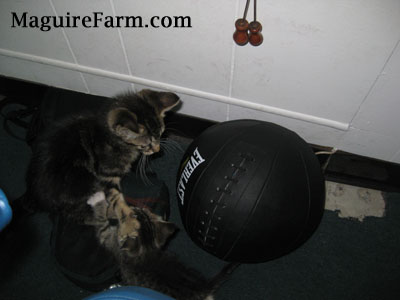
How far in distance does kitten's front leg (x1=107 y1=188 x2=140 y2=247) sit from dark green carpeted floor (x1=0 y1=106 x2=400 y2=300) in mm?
370

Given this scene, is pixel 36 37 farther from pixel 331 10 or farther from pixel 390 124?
pixel 390 124

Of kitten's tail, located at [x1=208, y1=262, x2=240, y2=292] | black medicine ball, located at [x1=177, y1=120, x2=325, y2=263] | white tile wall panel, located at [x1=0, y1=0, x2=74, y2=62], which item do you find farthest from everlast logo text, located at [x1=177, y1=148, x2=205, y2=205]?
white tile wall panel, located at [x1=0, y1=0, x2=74, y2=62]

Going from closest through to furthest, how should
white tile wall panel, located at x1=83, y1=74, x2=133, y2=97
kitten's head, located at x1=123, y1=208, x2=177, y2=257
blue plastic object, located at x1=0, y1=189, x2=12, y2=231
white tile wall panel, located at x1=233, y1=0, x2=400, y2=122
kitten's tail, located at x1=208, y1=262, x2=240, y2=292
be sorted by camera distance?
blue plastic object, located at x1=0, y1=189, x2=12, y2=231, white tile wall panel, located at x1=233, y1=0, x2=400, y2=122, kitten's head, located at x1=123, y1=208, x2=177, y2=257, kitten's tail, located at x1=208, y1=262, x2=240, y2=292, white tile wall panel, located at x1=83, y1=74, x2=133, y2=97

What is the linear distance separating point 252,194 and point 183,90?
2.52 feet

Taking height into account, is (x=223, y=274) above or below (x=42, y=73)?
below

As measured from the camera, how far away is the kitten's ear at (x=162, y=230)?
1382mm

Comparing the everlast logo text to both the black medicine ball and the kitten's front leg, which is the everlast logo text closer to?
the black medicine ball

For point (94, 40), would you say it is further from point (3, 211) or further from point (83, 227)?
point (3, 211)

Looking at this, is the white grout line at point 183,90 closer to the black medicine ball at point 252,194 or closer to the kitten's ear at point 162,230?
the black medicine ball at point 252,194

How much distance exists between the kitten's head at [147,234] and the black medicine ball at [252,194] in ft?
0.46

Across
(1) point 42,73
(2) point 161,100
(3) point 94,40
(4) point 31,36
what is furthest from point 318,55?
(1) point 42,73

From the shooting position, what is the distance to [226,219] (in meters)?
1.18

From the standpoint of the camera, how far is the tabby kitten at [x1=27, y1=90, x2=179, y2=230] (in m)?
1.39

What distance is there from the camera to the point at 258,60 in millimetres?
1396
